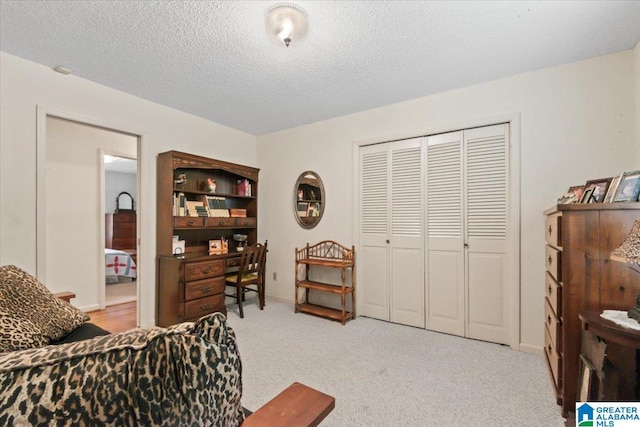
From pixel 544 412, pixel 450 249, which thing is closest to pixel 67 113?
pixel 450 249

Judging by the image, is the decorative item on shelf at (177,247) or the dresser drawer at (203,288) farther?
the decorative item on shelf at (177,247)

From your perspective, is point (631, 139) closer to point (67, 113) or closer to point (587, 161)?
point (587, 161)

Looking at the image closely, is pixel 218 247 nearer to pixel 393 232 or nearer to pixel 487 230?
pixel 393 232

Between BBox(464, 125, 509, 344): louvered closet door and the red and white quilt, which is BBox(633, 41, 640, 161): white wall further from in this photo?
the red and white quilt

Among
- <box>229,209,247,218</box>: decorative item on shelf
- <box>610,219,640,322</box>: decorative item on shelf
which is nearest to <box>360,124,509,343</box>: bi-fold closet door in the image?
<box>610,219,640,322</box>: decorative item on shelf

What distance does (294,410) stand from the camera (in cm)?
88

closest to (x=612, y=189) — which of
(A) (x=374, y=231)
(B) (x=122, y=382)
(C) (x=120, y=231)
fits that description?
(A) (x=374, y=231)

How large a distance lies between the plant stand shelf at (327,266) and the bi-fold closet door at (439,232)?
0.19 meters

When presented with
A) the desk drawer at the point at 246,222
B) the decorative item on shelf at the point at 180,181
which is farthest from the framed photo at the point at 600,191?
the decorative item on shelf at the point at 180,181

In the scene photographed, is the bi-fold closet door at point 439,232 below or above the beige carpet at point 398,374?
above

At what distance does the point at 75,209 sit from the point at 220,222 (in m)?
1.85

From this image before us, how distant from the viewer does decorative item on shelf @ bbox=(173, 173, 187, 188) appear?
344 cm

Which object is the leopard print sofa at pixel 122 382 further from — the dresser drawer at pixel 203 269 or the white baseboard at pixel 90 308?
the white baseboard at pixel 90 308

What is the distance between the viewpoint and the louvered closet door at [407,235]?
124 inches
